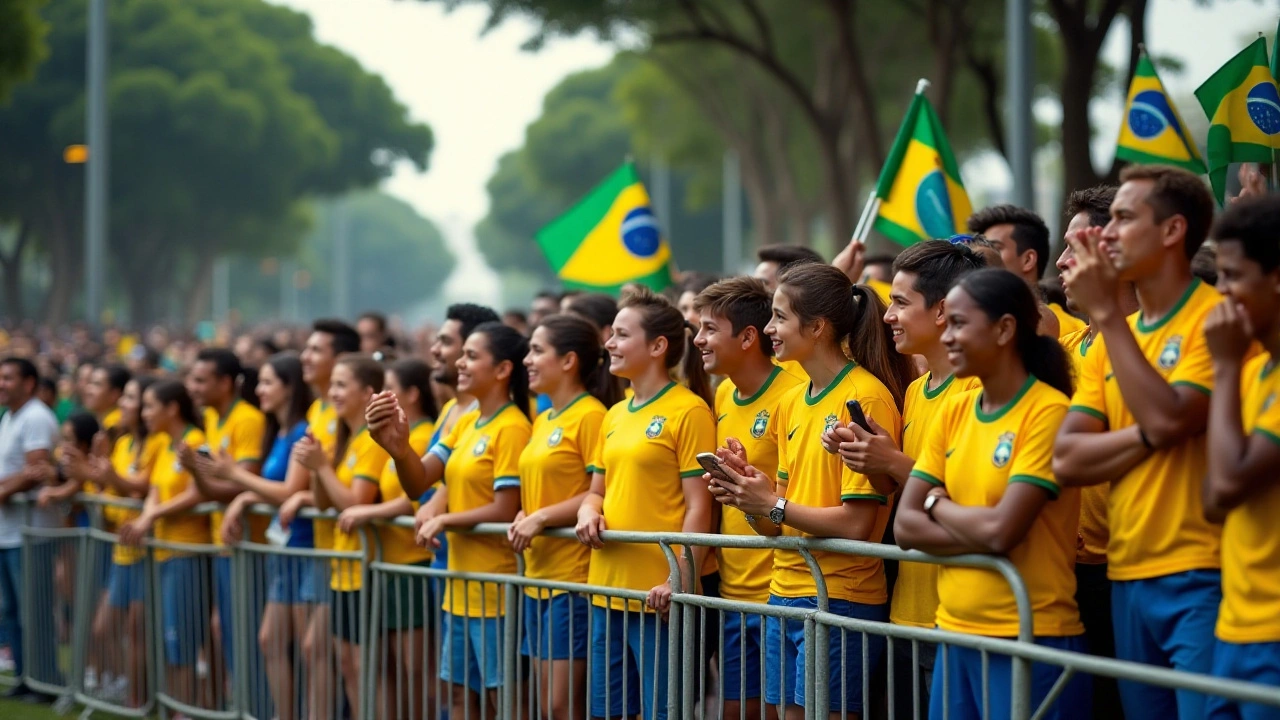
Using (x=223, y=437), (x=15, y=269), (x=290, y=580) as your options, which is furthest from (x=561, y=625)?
(x=15, y=269)

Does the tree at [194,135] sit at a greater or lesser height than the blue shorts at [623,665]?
greater

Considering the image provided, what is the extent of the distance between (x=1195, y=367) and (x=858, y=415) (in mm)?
1114

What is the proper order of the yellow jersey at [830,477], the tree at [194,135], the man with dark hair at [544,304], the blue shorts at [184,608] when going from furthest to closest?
the tree at [194,135] → the man with dark hair at [544,304] → the blue shorts at [184,608] → the yellow jersey at [830,477]

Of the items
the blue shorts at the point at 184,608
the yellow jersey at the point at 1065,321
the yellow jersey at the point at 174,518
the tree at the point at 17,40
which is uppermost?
the tree at the point at 17,40

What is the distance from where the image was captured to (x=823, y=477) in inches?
208

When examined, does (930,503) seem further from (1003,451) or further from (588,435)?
(588,435)

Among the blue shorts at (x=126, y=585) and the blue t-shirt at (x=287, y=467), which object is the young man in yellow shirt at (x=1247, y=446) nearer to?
the blue t-shirt at (x=287, y=467)

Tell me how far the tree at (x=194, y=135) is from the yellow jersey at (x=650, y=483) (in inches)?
1532

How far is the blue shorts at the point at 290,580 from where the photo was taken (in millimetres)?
7871

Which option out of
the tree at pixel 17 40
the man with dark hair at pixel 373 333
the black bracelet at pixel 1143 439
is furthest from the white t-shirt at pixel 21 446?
the tree at pixel 17 40

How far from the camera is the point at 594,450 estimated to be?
6730 mm

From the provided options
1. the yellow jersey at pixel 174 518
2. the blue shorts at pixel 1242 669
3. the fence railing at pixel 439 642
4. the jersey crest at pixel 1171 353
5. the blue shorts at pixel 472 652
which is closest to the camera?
the blue shorts at pixel 1242 669

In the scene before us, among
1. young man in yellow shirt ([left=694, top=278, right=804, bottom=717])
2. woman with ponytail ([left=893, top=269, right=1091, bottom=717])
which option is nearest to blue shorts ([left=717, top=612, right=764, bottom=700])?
young man in yellow shirt ([left=694, top=278, right=804, bottom=717])

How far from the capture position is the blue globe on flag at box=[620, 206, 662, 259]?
10570 mm
